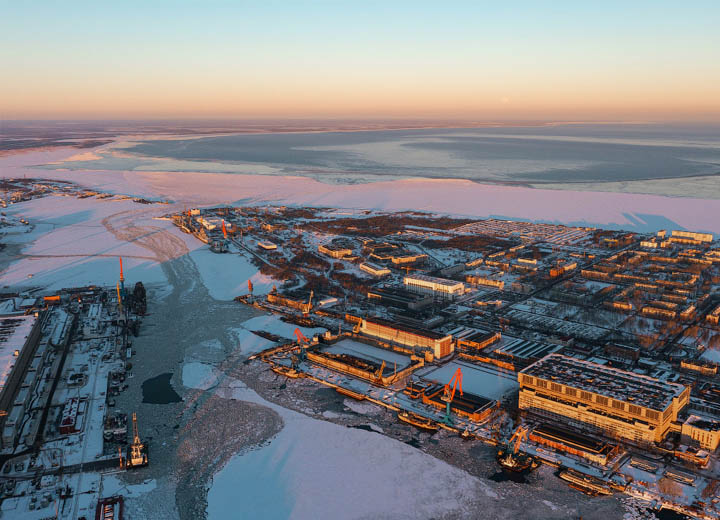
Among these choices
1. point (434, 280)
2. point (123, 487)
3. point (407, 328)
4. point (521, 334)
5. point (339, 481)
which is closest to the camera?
point (123, 487)

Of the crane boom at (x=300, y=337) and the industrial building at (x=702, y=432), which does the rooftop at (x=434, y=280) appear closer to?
the crane boom at (x=300, y=337)

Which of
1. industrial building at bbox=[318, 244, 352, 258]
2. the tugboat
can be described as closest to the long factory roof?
the tugboat

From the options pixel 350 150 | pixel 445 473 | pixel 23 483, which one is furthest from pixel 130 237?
pixel 350 150

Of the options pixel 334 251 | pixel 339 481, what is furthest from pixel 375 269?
pixel 339 481

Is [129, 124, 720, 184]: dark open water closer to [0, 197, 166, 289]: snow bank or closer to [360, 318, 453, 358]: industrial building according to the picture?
[0, 197, 166, 289]: snow bank

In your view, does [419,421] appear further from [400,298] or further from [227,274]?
[227,274]

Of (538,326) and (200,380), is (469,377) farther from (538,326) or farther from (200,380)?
(200,380)

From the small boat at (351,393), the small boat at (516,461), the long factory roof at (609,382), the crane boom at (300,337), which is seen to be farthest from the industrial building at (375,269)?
the small boat at (516,461)
